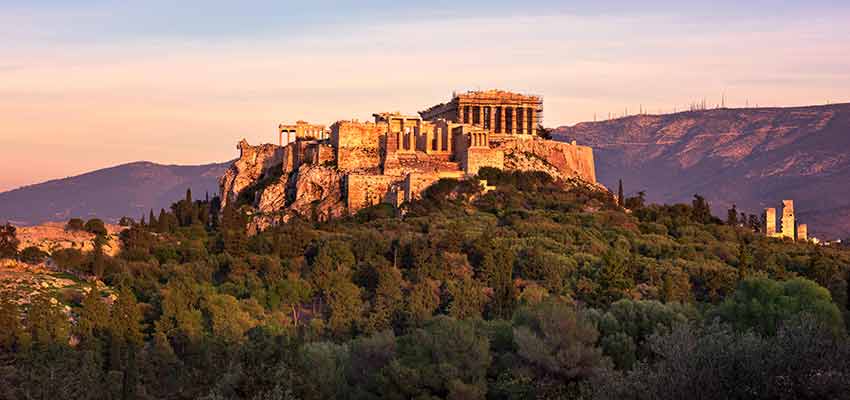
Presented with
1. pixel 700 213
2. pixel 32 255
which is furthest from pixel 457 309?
pixel 700 213

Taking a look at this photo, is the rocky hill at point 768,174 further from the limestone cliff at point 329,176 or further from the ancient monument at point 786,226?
the limestone cliff at point 329,176

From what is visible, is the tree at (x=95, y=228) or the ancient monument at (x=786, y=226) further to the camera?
the ancient monument at (x=786, y=226)

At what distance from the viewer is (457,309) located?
66.9 meters

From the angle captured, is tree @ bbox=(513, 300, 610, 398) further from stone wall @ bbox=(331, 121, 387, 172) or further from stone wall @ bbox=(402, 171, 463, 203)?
stone wall @ bbox=(331, 121, 387, 172)

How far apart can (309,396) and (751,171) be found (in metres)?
149

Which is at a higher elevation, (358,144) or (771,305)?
(358,144)

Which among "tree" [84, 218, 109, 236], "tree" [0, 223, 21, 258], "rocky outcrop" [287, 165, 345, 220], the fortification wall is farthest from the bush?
the fortification wall

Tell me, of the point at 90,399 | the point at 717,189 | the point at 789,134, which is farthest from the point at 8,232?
the point at 789,134

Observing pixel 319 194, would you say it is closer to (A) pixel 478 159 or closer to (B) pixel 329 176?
(B) pixel 329 176

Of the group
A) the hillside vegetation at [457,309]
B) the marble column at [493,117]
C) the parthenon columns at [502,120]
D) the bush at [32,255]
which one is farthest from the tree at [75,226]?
the parthenon columns at [502,120]

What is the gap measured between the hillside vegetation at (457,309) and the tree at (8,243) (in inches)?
112

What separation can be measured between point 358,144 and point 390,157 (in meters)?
3.53

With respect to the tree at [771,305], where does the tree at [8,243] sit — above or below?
above

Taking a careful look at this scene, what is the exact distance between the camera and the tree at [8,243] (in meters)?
76.8
